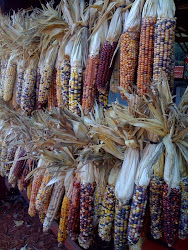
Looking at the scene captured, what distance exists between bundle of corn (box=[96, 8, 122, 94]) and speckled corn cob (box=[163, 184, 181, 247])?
97cm

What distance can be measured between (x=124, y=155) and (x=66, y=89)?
0.95 meters

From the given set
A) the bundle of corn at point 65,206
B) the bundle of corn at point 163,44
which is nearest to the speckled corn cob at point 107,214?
the bundle of corn at point 65,206

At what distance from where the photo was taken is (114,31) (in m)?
2.08

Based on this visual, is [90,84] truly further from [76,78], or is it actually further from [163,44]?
[163,44]

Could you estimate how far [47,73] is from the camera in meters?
2.72

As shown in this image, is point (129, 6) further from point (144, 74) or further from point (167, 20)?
point (144, 74)

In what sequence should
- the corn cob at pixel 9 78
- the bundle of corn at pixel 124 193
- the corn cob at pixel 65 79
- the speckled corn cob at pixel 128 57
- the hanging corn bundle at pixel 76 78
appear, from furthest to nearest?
the corn cob at pixel 9 78 → the corn cob at pixel 65 79 → the hanging corn bundle at pixel 76 78 → the speckled corn cob at pixel 128 57 → the bundle of corn at pixel 124 193

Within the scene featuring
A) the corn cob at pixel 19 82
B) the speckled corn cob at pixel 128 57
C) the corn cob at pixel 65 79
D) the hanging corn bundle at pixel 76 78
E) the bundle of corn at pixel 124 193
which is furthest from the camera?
the corn cob at pixel 19 82

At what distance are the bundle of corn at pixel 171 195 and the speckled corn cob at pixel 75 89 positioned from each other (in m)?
0.93

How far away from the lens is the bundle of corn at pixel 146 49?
69.4 inches

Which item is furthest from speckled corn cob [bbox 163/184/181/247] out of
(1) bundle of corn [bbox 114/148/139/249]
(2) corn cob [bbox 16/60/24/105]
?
(2) corn cob [bbox 16/60/24/105]

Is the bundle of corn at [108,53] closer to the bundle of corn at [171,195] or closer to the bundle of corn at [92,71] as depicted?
the bundle of corn at [92,71]

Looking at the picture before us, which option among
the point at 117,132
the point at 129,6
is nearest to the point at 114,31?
the point at 129,6

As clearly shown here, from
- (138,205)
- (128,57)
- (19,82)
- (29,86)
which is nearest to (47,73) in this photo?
(29,86)
